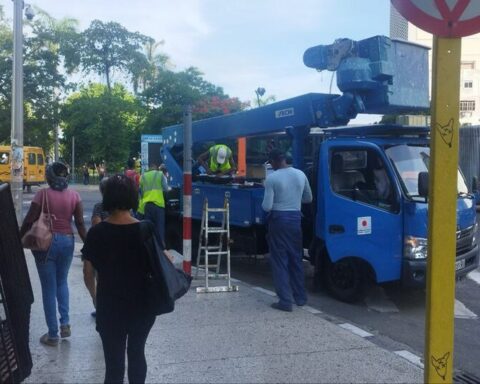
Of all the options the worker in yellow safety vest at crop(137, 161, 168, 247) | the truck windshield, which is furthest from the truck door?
the worker in yellow safety vest at crop(137, 161, 168, 247)

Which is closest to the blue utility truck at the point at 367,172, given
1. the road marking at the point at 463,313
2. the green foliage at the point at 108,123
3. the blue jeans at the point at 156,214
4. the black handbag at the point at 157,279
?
the road marking at the point at 463,313

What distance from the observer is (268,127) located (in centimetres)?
838

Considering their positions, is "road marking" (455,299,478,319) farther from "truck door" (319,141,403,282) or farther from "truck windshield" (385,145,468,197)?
"truck windshield" (385,145,468,197)

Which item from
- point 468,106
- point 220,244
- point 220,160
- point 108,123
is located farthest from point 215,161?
point 468,106

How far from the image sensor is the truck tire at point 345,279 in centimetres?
688

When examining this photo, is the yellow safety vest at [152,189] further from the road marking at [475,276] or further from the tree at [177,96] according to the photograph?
the tree at [177,96]

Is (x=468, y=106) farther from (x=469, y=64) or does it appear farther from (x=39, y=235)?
(x=39, y=235)

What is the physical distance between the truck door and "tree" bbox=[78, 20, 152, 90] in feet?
136

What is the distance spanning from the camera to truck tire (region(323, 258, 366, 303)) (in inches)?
271

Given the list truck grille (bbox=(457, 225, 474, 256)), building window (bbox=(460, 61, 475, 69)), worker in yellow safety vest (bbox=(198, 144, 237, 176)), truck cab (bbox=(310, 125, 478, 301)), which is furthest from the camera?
building window (bbox=(460, 61, 475, 69))

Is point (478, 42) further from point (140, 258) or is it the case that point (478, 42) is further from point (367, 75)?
point (140, 258)

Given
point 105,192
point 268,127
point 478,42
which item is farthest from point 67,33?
point 478,42

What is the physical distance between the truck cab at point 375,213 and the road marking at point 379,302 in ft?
1.06

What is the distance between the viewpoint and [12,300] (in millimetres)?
3805
